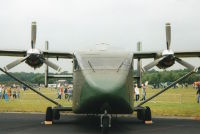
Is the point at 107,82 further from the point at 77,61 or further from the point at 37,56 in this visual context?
the point at 37,56

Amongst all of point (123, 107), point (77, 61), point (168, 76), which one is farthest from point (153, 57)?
point (168, 76)

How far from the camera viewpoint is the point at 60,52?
15992 millimetres

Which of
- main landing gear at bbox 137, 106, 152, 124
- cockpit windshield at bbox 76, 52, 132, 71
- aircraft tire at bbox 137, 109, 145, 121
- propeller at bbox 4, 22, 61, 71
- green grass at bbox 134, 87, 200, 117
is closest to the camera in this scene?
cockpit windshield at bbox 76, 52, 132, 71

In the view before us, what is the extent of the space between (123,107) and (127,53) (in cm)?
271

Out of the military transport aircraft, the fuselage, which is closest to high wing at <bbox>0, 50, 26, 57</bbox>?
the military transport aircraft

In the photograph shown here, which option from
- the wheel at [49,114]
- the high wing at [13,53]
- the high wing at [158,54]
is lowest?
the wheel at [49,114]

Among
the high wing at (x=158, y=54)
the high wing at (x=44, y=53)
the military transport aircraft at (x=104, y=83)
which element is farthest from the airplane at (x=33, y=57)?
the high wing at (x=158, y=54)

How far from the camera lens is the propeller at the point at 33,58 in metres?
14.5

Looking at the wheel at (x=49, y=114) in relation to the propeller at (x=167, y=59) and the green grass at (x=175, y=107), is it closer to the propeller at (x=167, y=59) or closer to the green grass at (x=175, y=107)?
the propeller at (x=167, y=59)

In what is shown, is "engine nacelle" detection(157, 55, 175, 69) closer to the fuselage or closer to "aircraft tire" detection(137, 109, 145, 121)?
"aircraft tire" detection(137, 109, 145, 121)

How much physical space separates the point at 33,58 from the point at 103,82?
5.50m

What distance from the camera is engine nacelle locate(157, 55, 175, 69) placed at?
14.5 m

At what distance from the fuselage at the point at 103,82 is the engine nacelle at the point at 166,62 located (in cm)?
282

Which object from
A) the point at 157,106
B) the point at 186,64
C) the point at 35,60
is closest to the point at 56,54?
the point at 35,60
